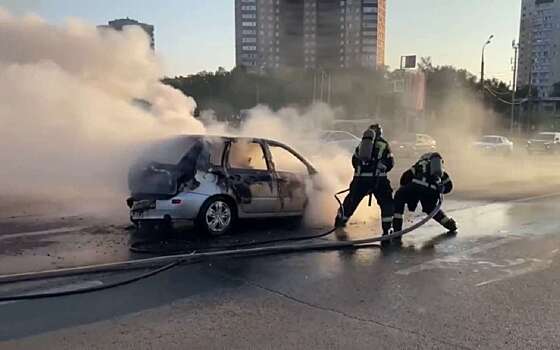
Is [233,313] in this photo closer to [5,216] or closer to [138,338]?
[138,338]

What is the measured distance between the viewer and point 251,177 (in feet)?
27.7

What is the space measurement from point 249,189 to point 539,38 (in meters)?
45.6

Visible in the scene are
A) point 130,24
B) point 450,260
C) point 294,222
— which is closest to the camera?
point 450,260

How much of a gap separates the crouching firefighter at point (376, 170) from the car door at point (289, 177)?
101cm

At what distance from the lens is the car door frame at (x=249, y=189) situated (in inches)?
323

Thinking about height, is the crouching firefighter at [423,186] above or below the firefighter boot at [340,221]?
above

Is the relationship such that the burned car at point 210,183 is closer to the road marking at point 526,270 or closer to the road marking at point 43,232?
the road marking at point 43,232

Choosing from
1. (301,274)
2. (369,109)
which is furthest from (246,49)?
(369,109)

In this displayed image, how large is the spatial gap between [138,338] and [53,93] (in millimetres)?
8220

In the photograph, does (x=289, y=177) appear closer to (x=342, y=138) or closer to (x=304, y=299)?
(x=304, y=299)

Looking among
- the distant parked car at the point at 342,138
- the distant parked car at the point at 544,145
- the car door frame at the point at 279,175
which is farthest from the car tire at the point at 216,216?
the distant parked car at the point at 544,145

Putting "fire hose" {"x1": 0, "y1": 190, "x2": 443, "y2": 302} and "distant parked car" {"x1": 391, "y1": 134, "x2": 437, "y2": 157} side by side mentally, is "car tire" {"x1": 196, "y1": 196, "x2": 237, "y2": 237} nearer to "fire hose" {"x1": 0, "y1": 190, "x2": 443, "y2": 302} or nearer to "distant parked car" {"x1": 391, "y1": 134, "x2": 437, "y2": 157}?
"fire hose" {"x1": 0, "y1": 190, "x2": 443, "y2": 302}

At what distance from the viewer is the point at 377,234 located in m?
8.53

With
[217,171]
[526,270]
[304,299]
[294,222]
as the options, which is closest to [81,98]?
[217,171]
